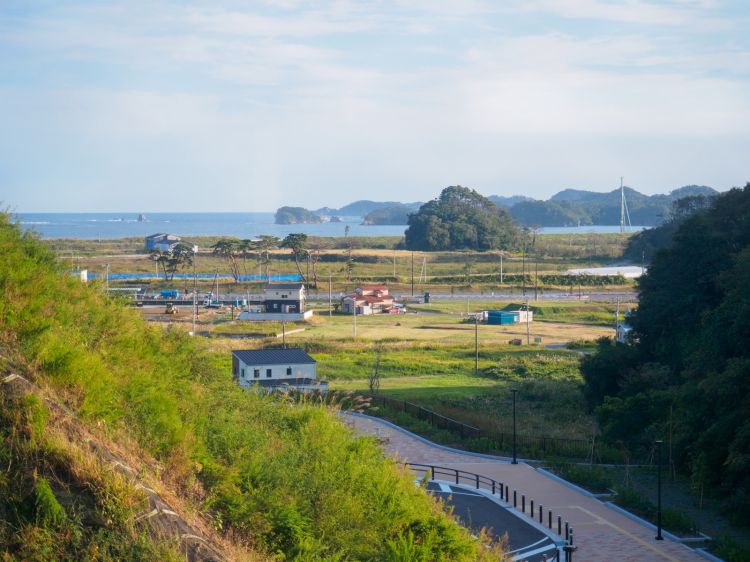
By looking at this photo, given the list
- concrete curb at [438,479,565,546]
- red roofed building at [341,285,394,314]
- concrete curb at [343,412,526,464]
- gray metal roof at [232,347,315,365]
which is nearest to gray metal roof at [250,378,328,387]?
gray metal roof at [232,347,315,365]

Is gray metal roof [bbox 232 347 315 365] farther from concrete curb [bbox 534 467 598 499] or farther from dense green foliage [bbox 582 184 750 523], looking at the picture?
concrete curb [bbox 534 467 598 499]

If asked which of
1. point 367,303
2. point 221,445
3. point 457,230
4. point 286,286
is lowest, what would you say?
point 367,303

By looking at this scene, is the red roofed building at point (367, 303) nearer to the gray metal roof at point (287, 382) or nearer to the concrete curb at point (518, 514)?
the gray metal roof at point (287, 382)

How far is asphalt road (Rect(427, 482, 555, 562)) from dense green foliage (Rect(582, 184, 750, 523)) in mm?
3848

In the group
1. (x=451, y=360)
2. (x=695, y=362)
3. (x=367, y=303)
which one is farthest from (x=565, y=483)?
(x=367, y=303)

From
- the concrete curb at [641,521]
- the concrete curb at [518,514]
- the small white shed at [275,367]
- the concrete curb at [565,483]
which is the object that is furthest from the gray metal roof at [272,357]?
the concrete curb at [641,521]

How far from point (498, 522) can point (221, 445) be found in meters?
7.37

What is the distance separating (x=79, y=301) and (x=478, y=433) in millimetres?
14175

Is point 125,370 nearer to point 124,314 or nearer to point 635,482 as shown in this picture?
point 124,314

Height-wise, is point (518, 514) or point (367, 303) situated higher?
point (367, 303)

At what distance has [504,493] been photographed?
17.8 meters

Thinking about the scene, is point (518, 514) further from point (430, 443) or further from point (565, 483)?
point (430, 443)

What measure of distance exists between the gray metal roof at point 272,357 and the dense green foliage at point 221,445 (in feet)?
56.0

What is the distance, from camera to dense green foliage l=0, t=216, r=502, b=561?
28.5 feet
